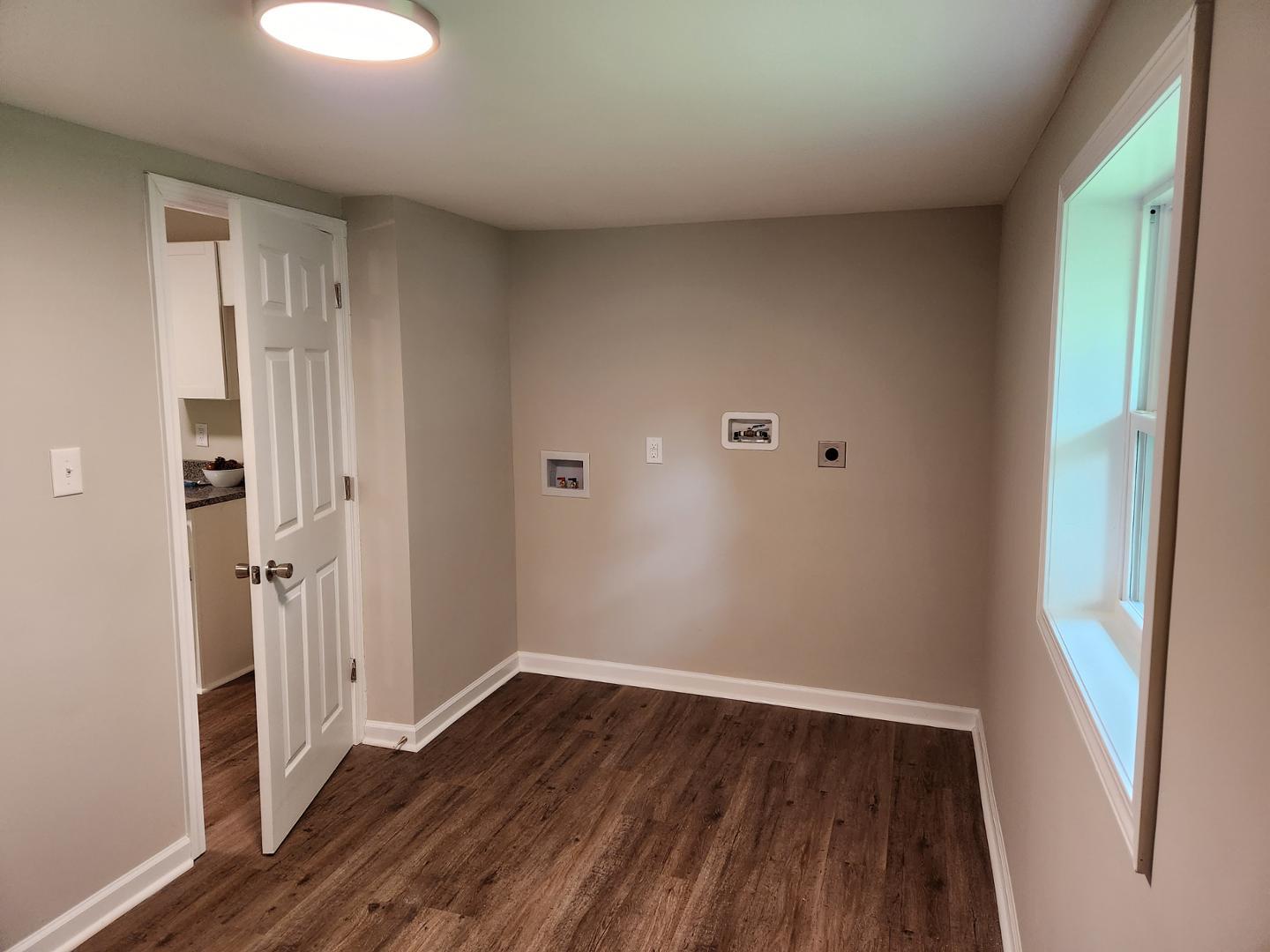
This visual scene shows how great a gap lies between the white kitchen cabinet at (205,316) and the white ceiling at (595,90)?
1447 mm

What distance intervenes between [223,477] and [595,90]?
10.4ft

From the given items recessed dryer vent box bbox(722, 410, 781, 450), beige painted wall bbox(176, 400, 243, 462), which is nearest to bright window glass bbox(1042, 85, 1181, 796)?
recessed dryer vent box bbox(722, 410, 781, 450)

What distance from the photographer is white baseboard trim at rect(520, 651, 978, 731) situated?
3.64m

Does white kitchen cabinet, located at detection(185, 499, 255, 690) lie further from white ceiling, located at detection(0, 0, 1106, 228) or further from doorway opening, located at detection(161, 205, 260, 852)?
white ceiling, located at detection(0, 0, 1106, 228)

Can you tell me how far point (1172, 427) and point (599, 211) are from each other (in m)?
2.72

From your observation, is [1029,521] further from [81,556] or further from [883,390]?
[81,556]

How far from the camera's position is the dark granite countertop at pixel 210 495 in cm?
387

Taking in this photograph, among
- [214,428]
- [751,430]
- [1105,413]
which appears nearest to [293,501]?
[751,430]

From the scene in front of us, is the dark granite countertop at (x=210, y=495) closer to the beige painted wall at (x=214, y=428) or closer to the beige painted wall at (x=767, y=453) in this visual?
the beige painted wall at (x=214, y=428)

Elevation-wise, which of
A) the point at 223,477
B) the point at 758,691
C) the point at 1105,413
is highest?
the point at 1105,413

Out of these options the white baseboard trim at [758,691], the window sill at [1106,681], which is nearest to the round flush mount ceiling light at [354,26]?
the window sill at [1106,681]

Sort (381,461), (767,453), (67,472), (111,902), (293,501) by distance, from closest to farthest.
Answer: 1. (67,472)
2. (111,902)
3. (293,501)
4. (381,461)
5. (767,453)

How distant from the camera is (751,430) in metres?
3.74

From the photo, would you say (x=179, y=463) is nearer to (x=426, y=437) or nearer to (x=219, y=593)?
(x=426, y=437)
